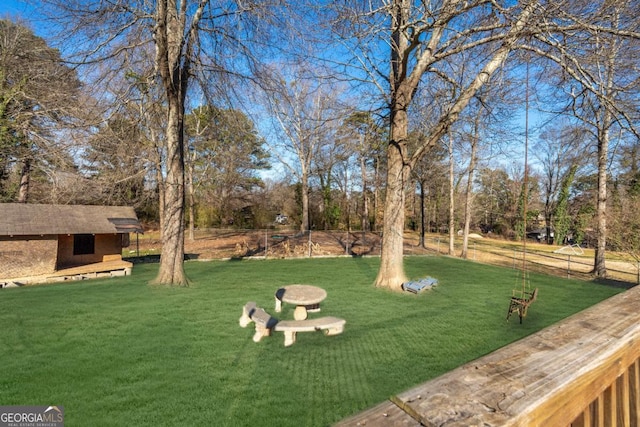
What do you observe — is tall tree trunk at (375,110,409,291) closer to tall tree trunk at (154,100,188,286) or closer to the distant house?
tall tree trunk at (154,100,188,286)

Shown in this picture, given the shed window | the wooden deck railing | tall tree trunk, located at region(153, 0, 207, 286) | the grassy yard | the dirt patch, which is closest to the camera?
the wooden deck railing

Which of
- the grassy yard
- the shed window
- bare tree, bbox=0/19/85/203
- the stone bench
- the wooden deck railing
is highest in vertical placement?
bare tree, bbox=0/19/85/203

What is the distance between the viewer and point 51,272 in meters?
10.4

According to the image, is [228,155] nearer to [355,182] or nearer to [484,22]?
[355,182]

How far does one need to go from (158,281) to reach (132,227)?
4.68m

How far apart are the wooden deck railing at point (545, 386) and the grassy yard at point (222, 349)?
8.74ft

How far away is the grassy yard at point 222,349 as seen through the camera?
3.50m

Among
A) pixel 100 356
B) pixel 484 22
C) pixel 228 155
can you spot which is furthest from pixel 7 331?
pixel 228 155

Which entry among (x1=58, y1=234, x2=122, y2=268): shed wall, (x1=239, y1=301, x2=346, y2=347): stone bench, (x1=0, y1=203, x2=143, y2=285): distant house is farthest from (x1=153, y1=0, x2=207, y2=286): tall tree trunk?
(x1=58, y1=234, x2=122, y2=268): shed wall

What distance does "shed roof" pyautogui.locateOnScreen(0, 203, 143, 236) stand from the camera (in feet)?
32.0

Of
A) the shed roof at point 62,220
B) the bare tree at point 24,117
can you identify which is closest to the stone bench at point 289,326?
the shed roof at point 62,220

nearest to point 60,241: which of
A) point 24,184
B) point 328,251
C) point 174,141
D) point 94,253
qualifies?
point 94,253

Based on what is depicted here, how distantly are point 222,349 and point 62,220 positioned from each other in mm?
9888

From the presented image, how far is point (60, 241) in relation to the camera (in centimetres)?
1173
